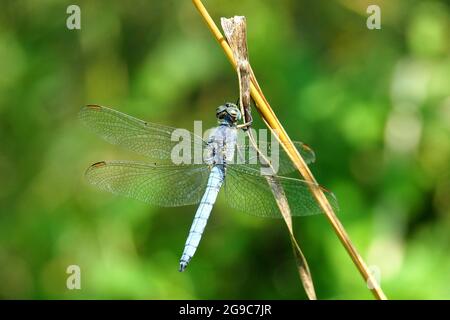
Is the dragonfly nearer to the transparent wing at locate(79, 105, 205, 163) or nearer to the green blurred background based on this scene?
the transparent wing at locate(79, 105, 205, 163)

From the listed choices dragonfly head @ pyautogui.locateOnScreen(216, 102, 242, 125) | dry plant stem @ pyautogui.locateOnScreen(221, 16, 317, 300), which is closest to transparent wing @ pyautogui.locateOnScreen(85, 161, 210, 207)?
dragonfly head @ pyautogui.locateOnScreen(216, 102, 242, 125)

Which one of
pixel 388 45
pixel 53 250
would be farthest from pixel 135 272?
pixel 388 45

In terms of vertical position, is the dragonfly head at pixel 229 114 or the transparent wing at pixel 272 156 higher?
the dragonfly head at pixel 229 114

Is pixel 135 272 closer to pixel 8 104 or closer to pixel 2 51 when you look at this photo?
→ pixel 8 104

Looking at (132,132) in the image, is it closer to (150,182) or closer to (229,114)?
(150,182)

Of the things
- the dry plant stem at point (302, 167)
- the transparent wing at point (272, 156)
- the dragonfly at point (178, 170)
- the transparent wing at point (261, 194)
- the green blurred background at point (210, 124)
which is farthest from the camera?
the green blurred background at point (210, 124)

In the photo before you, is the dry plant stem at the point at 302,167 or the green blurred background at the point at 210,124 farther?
the green blurred background at the point at 210,124

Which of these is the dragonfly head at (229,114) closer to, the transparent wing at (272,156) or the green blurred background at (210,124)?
the transparent wing at (272,156)

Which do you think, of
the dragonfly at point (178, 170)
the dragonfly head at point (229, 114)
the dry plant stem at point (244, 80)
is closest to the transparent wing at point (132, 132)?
the dragonfly at point (178, 170)
